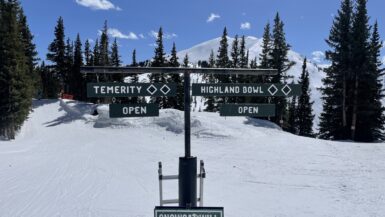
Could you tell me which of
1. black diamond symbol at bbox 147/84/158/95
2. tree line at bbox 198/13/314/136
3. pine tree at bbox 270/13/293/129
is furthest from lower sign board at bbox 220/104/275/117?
pine tree at bbox 270/13/293/129

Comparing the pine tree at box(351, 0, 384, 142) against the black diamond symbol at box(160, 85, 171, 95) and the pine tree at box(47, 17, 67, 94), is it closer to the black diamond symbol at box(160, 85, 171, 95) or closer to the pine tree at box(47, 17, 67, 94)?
the black diamond symbol at box(160, 85, 171, 95)

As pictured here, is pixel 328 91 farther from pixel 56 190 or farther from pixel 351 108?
pixel 56 190

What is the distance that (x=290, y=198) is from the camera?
36.8 feet

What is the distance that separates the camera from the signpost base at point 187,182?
21.2 feet

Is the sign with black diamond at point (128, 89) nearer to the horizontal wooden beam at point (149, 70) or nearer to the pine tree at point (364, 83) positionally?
the horizontal wooden beam at point (149, 70)

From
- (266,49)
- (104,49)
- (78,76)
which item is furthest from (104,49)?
(266,49)

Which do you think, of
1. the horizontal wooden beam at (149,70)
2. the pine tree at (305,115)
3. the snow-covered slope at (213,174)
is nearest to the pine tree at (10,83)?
the snow-covered slope at (213,174)

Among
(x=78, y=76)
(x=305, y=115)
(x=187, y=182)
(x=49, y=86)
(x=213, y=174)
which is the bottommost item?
(x=305, y=115)

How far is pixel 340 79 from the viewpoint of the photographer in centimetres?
3659

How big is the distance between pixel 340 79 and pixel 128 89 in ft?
111

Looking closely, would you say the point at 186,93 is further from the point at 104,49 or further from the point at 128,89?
the point at 104,49

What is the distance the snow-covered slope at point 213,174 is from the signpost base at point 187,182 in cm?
278

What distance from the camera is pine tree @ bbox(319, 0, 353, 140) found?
36.1 m

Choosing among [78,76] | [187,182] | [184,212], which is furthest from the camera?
[78,76]
